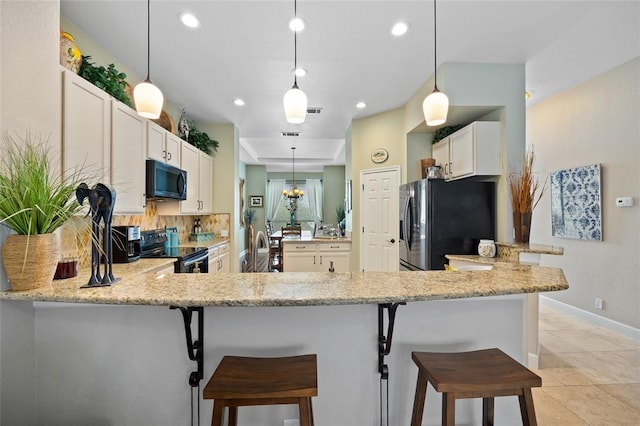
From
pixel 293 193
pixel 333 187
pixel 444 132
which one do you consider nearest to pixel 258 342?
pixel 444 132

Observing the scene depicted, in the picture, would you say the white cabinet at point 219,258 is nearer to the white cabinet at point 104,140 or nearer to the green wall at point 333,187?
A: the white cabinet at point 104,140

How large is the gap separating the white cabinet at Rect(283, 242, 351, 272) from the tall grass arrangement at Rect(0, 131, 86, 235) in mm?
3680

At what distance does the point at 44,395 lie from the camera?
4.28 ft

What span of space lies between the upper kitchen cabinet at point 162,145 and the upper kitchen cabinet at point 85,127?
0.63 meters

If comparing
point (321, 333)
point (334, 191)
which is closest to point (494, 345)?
point (321, 333)

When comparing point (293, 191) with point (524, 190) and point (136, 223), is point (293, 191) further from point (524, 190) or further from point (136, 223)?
point (524, 190)

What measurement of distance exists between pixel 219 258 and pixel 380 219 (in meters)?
Result: 2.43

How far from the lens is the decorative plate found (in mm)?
4303

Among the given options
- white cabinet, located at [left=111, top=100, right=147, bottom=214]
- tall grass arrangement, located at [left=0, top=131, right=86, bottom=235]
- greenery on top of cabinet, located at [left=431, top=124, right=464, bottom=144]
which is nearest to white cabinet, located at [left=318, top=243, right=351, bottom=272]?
greenery on top of cabinet, located at [left=431, top=124, right=464, bottom=144]

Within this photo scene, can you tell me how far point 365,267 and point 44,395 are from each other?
382 cm

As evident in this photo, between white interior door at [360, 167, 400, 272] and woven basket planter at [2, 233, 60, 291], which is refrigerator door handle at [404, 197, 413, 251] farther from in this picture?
woven basket planter at [2, 233, 60, 291]

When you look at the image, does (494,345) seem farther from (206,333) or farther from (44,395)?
(44,395)

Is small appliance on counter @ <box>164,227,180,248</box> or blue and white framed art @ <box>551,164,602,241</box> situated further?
small appliance on counter @ <box>164,227,180,248</box>

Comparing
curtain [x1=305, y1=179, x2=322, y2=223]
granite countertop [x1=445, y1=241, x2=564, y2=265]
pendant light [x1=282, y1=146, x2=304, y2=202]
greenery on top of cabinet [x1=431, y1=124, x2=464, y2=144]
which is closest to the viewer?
granite countertop [x1=445, y1=241, x2=564, y2=265]
